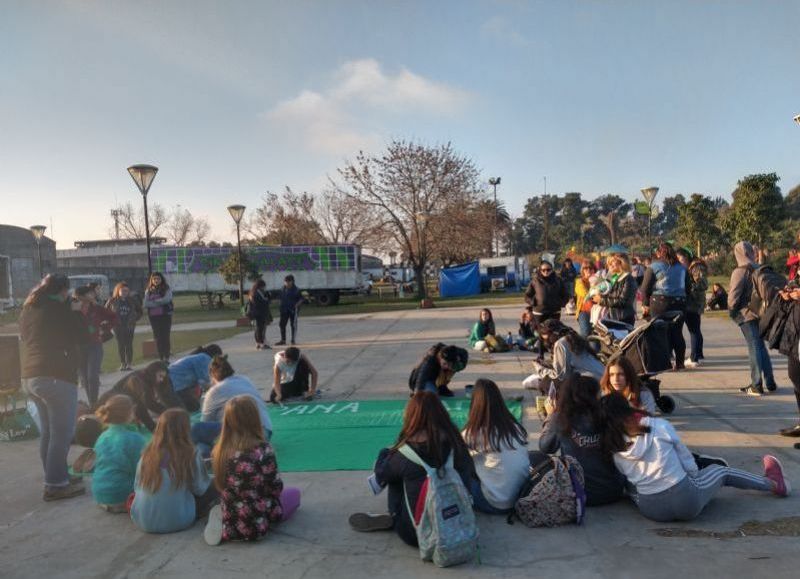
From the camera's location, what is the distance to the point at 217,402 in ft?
19.0

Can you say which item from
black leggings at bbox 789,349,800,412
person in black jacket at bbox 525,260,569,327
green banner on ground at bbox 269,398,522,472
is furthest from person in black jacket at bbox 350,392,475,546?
person in black jacket at bbox 525,260,569,327

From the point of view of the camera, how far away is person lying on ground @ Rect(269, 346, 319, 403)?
826cm

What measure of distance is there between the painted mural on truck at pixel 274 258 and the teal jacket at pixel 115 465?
91.2 feet

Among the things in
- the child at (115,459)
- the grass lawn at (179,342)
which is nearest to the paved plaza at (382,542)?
the child at (115,459)

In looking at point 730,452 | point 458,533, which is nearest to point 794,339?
point 730,452

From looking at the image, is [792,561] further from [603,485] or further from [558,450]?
[558,450]

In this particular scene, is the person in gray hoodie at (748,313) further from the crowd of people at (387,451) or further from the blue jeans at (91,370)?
the blue jeans at (91,370)

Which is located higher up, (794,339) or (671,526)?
(794,339)

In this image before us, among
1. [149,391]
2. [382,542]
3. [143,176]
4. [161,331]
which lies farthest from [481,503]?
[143,176]

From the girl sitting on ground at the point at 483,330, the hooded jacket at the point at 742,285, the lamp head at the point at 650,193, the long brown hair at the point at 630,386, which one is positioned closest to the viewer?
the long brown hair at the point at 630,386

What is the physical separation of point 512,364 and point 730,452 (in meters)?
5.22

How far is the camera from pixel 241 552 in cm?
382

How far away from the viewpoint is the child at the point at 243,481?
3926 mm

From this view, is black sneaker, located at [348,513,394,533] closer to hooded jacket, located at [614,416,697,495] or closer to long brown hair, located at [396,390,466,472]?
long brown hair, located at [396,390,466,472]
